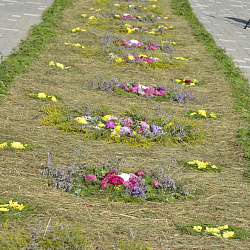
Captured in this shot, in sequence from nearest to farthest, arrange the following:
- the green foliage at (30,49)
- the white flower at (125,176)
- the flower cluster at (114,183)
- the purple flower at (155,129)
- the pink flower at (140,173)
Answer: the flower cluster at (114,183)
the white flower at (125,176)
the pink flower at (140,173)
the purple flower at (155,129)
the green foliage at (30,49)

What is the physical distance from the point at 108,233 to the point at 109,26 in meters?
7.75

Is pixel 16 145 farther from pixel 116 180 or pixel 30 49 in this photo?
pixel 30 49

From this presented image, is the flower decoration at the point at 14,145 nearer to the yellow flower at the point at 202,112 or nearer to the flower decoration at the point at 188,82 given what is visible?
the yellow flower at the point at 202,112

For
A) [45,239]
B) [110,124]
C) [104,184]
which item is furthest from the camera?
[110,124]

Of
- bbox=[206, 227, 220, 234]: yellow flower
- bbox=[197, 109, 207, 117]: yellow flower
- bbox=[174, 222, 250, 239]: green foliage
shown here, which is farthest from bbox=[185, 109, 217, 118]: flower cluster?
bbox=[206, 227, 220, 234]: yellow flower

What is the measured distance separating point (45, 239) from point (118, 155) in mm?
1776

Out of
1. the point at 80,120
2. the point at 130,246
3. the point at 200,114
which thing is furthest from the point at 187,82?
the point at 130,246

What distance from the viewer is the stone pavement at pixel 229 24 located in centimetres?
988

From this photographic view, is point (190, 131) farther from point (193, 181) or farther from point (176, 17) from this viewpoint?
point (176, 17)

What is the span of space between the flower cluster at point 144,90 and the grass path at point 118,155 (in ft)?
0.56

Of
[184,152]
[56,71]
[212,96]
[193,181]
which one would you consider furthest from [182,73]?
[193,181]

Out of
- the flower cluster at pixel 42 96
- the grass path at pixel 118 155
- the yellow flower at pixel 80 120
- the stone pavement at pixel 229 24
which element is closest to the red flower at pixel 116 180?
the grass path at pixel 118 155

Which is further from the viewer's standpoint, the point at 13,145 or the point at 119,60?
the point at 119,60

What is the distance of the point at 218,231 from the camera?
3.70 meters
